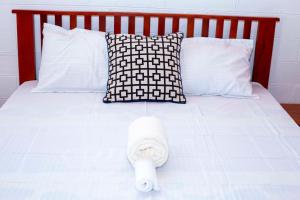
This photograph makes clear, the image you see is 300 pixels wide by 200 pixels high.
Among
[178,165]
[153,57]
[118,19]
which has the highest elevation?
[118,19]

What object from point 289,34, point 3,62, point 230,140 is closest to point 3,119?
point 3,62

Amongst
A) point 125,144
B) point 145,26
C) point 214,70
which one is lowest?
point 125,144

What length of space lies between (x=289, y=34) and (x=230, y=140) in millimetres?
1202

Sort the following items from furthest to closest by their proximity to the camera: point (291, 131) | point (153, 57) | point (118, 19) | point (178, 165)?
1. point (118, 19)
2. point (153, 57)
3. point (291, 131)
4. point (178, 165)

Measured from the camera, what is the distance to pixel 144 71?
2.24 m

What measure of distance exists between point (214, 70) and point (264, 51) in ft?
1.61

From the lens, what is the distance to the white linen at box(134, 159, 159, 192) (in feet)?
4.64

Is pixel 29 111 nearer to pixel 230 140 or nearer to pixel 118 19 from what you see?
pixel 118 19

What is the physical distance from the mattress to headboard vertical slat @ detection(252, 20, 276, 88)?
358mm

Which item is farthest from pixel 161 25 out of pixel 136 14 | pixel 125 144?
pixel 125 144

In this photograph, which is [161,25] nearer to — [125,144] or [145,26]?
[145,26]

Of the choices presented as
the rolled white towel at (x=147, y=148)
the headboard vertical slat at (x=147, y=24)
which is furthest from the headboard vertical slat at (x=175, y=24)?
the rolled white towel at (x=147, y=148)

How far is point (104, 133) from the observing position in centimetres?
188

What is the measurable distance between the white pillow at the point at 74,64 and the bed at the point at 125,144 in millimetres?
62
